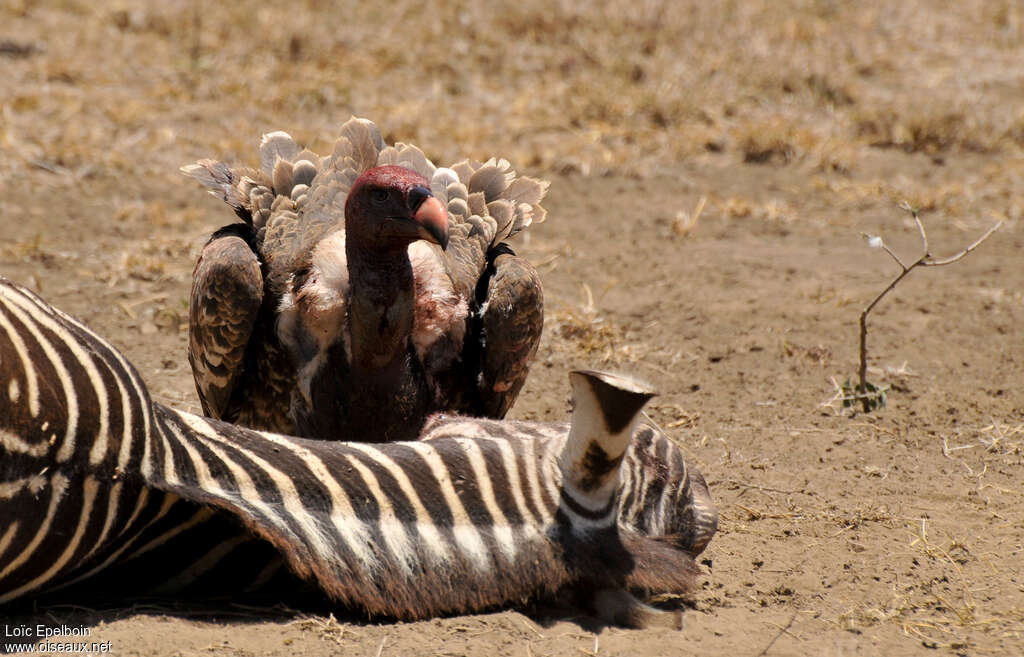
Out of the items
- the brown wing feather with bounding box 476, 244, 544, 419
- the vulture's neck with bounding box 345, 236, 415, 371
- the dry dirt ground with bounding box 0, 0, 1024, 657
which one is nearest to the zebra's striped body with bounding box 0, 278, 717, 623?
the dry dirt ground with bounding box 0, 0, 1024, 657

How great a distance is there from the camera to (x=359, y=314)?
4.45 metres

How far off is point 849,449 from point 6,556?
335 centimetres

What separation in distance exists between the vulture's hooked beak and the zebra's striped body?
41.5 inches

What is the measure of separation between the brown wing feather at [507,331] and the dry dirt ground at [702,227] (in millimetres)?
613

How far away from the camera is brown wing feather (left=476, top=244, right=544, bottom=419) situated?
15.5ft

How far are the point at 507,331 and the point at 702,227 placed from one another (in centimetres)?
335

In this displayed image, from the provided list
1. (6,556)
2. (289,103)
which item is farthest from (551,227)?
(6,556)

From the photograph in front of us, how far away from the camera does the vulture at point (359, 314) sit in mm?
4473

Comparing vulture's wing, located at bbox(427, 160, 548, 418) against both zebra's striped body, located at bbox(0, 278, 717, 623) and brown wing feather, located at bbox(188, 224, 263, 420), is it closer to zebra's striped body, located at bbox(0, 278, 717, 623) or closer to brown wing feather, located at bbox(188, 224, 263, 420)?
brown wing feather, located at bbox(188, 224, 263, 420)

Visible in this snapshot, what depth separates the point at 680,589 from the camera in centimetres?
343

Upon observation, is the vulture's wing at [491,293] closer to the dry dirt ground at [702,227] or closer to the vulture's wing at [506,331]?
the vulture's wing at [506,331]

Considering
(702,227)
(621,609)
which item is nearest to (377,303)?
(621,609)

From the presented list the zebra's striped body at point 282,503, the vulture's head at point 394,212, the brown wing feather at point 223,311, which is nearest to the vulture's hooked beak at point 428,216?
the vulture's head at point 394,212

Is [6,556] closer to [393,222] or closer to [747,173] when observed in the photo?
[393,222]
